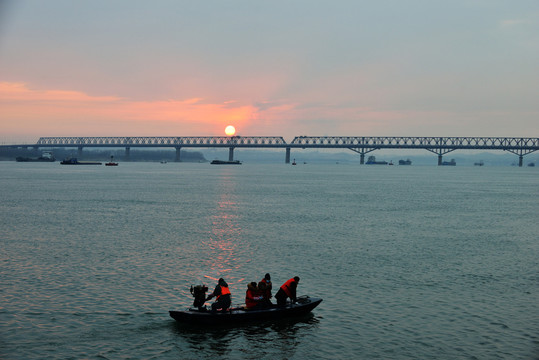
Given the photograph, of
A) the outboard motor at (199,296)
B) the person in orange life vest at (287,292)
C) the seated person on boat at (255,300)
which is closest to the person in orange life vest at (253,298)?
the seated person on boat at (255,300)

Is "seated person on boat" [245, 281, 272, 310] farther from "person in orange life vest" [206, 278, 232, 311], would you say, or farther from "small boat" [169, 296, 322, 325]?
"person in orange life vest" [206, 278, 232, 311]

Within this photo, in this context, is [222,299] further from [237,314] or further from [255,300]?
[255,300]

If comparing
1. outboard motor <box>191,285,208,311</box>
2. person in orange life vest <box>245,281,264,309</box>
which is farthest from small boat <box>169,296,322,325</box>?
person in orange life vest <box>245,281,264,309</box>

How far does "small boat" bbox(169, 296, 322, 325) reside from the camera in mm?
22062

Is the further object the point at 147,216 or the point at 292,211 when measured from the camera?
the point at 292,211

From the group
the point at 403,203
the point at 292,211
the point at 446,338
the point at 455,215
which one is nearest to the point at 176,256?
the point at 446,338

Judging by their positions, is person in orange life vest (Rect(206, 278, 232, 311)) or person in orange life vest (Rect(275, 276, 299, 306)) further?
person in orange life vest (Rect(275, 276, 299, 306))

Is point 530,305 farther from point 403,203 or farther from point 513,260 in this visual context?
point 403,203

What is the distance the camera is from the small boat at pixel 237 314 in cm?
2206

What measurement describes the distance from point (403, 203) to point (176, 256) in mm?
57439

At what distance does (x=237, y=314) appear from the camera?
22.3 meters

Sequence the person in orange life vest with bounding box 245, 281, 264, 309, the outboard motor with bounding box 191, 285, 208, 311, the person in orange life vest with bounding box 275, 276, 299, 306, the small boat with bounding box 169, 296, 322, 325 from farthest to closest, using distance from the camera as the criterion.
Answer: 1. the person in orange life vest with bounding box 275, 276, 299, 306
2. the person in orange life vest with bounding box 245, 281, 264, 309
3. the outboard motor with bounding box 191, 285, 208, 311
4. the small boat with bounding box 169, 296, 322, 325

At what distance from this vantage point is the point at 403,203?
85438 millimetres

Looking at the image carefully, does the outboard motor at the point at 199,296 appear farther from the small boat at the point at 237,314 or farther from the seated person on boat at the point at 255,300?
the seated person on boat at the point at 255,300
